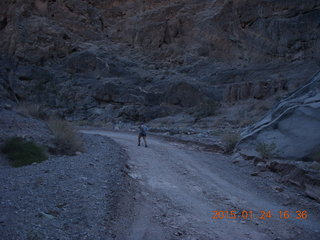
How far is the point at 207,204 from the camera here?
20.5 ft

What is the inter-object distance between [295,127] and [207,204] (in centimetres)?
485

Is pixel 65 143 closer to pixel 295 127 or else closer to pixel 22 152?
pixel 22 152

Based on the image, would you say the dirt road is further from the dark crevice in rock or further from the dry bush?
the dark crevice in rock

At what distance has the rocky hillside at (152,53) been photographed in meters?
28.8

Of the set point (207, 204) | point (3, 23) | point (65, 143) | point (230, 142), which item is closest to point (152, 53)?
point (3, 23)

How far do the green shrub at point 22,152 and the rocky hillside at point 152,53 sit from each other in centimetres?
1881

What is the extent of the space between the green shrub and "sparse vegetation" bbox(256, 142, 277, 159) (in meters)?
6.77

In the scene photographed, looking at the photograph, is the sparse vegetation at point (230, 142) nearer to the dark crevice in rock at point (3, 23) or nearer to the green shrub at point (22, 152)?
the green shrub at point (22, 152)

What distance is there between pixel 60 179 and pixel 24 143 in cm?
342

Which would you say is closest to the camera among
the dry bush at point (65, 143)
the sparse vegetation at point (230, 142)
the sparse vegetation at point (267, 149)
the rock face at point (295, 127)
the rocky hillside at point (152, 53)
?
the rock face at point (295, 127)

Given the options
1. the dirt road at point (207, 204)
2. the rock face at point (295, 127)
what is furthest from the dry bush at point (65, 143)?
the rock face at point (295, 127)

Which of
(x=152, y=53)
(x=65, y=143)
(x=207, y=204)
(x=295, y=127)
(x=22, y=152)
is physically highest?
(x=152, y=53)

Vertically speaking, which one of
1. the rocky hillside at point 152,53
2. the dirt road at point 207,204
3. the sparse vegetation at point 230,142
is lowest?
the dirt road at point 207,204

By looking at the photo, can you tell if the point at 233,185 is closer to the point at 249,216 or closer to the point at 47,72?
the point at 249,216
